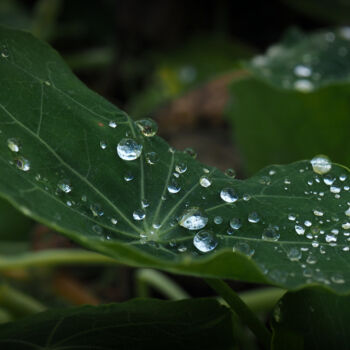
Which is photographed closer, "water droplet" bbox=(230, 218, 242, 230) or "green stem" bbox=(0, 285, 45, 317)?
"water droplet" bbox=(230, 218, 242, 230)

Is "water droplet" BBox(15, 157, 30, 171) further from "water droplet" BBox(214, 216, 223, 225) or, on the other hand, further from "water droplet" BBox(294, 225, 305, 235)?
"water droplet" BBox(294, 225, 305, 235)

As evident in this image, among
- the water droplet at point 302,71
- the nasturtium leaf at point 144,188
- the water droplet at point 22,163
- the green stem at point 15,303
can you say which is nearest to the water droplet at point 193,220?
the nasturtium leaf at point 144,188

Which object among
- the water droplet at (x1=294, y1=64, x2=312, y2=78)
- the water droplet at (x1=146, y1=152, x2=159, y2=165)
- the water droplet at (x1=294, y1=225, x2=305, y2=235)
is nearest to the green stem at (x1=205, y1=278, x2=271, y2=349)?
Result: the water droplet at (x1=294, y1=225, x2=305, y2=235)

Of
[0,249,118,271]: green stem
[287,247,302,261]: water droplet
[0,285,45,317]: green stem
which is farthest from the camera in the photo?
[0,285,45,317]: green stem

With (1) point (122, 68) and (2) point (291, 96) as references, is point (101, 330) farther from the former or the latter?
(1) point (122, 68)

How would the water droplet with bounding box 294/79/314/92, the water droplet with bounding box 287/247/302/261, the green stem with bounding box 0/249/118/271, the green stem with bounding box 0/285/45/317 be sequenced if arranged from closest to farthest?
the water droplet with bounding box 287/247/302/261 → the green stem with bounding box 0/249/118/271 → the green stem with bounding box 0/285/45/317 → the water droplet with bounding box 294/79/314/92

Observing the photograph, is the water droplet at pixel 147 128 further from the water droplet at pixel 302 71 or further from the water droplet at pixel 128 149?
the water droplet at pixel 302 71
